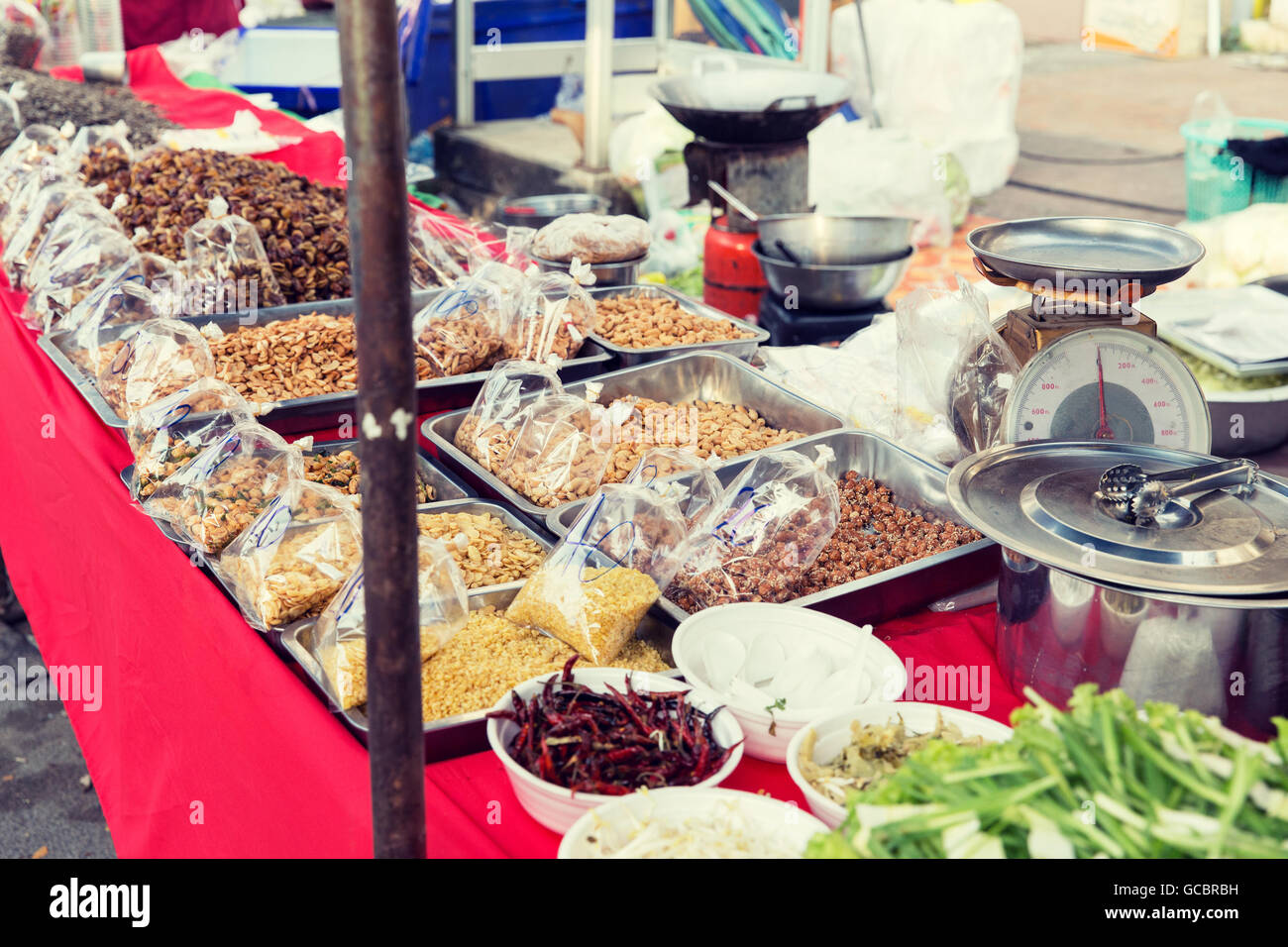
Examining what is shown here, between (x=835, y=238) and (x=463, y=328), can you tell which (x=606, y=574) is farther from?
→ (x=835, y=238)

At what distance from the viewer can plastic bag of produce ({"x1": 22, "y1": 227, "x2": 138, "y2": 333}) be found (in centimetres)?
254

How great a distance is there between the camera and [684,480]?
169cm

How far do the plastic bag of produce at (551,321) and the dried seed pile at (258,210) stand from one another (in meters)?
0.55

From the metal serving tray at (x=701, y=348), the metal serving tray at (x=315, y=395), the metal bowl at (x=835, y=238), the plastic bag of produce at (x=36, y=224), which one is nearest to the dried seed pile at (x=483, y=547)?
the metal serving tray at (x=315, y=395)

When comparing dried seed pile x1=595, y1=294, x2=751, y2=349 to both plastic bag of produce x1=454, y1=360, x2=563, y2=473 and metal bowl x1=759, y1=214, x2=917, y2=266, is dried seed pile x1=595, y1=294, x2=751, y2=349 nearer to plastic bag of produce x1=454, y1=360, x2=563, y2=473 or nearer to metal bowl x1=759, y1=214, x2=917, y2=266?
metal bowl x1=759, y1=214, x2=917, y2=266

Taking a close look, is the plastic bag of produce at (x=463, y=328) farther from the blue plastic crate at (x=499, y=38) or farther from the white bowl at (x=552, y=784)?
the blue plastic crate at (x=499, y=38)

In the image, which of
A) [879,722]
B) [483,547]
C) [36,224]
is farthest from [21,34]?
[879,722]

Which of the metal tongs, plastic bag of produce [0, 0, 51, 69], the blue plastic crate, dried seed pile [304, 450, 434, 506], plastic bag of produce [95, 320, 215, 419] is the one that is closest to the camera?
the metal tongs

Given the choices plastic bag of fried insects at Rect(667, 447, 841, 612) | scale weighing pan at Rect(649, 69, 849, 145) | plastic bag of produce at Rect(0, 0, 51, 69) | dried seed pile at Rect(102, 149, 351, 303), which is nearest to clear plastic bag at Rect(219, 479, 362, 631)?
plastic bag of fried insects at Rect(667, 447, 841, 612)

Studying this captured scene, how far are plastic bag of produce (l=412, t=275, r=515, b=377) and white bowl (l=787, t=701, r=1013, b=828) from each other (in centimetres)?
132

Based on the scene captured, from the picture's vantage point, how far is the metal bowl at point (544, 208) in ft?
13.6
